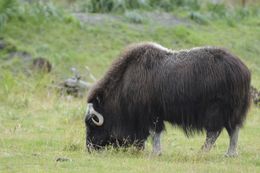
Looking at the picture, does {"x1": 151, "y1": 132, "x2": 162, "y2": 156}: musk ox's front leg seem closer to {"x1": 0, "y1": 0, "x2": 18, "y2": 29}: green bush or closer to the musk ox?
the musk ox

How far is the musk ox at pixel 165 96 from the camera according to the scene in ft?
32.4

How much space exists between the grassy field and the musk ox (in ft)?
1.20

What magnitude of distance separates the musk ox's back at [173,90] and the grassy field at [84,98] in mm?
474

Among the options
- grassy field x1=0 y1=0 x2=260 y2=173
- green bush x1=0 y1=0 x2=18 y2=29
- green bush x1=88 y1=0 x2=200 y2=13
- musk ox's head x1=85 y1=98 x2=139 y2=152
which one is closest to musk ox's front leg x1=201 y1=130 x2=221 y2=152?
grassy field x1=0 y1=0 x2=260 y2=173

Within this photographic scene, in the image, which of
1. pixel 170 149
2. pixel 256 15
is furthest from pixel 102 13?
pixel 170 149

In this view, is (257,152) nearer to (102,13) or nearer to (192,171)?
(192,171)

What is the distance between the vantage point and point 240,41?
22.6 m

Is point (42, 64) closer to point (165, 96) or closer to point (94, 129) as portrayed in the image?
point (94, 129)

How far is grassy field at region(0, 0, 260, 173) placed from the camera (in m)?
9.13

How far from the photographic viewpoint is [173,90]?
9.98 metres

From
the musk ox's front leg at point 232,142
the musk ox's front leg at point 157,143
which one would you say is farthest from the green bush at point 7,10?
the musk ox's front leg at point 232,142

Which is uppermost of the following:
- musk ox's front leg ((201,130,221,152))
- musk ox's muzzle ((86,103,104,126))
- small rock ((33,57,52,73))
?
musk ox's muzzle ((86,103,104,126))

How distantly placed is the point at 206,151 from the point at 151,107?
3.11ft

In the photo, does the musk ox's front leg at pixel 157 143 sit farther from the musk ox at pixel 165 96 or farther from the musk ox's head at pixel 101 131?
the musk ox's head at pixel 101 131
